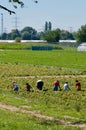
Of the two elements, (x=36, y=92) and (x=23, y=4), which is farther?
(x=36, y=92)

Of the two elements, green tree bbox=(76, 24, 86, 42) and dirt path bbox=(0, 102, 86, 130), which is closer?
dirt path bbox=(0, 102, 86, 130)

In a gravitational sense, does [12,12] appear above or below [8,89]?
above

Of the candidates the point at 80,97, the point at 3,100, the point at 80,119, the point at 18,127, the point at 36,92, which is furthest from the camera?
the point at 36,92

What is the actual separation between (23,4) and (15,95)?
12559 millimetres

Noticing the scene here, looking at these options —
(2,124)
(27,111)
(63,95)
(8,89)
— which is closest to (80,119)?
(27,111)

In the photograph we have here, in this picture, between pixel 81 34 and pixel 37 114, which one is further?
pixel 81 34

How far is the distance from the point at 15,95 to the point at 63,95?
284cm

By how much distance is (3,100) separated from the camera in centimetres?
2400

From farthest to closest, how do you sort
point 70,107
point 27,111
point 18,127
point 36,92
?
point 36,92 < point 70,107 < point 27,111 < point 18,127

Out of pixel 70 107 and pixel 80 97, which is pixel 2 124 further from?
pixel 80 97

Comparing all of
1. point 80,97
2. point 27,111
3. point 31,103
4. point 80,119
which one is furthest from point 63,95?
point 80,119

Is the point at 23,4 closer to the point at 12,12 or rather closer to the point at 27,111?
the point at 12,12

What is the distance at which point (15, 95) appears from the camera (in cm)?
2730

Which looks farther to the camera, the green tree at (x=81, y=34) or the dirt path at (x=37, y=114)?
the green tree at (x=81, y=34)
